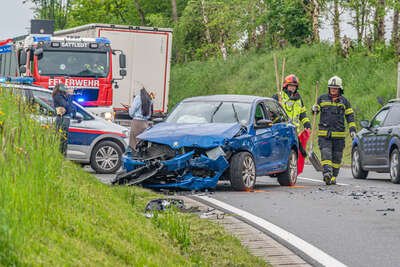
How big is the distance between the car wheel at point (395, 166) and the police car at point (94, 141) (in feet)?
17.5

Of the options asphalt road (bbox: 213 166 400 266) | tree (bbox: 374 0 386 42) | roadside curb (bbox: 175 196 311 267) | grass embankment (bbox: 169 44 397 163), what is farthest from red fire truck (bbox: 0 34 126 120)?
roadside curb (bbox: 175 196 311 267)

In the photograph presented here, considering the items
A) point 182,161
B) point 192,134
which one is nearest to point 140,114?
point 192,134

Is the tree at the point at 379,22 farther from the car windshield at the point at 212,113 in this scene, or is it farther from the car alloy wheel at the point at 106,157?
the car windshield at the point at 212,113

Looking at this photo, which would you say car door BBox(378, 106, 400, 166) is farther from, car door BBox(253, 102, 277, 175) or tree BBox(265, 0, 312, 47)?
tree BBox(265, 0, 312, 47)

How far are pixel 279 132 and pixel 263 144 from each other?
891 mm

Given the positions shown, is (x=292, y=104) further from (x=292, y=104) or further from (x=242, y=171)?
(x=242, y=171)

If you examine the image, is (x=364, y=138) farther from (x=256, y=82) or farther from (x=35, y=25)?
(x=256, y=82)

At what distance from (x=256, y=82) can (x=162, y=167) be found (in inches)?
1186

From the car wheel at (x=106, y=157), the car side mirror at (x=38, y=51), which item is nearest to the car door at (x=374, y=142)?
the car wheel at (x=106, y=157)

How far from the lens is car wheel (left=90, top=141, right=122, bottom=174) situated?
22.0 metres

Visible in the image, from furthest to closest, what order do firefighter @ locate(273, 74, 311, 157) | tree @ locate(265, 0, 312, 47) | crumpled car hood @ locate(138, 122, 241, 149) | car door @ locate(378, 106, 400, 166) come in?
tree @ locate(265, 0, 312, 47) → car door @ locate(378, 106, 400, 166) → firefighter @ locate(273, 74, 311, 157) → crumpled car hood @ locate(138, 122, 241, 149)

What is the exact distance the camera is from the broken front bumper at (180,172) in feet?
52.5

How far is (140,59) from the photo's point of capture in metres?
34.5

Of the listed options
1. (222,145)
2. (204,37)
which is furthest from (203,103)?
(204,37)
